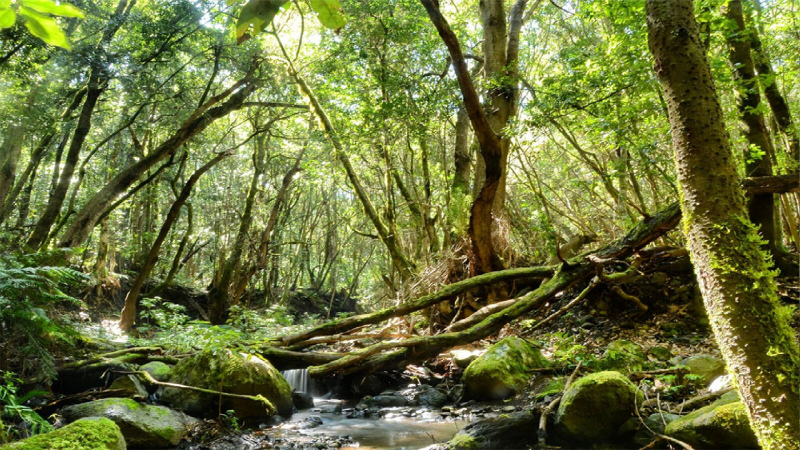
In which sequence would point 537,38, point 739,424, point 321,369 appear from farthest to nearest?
1. point 537,38
2. point 321,369
3. point 739,424

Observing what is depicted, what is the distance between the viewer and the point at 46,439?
3.13 m

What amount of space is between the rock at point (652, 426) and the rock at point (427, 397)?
10.2 ft

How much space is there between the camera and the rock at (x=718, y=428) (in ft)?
11.0

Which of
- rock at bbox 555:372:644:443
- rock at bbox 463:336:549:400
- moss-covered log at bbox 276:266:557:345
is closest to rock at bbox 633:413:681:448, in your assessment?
rock at bbox 555:372:644:443

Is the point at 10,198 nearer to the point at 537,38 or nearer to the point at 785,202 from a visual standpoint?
the point at 537,38

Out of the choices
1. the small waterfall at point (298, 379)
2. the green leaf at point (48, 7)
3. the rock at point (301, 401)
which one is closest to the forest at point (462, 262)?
the green leaf at point (48, 7)

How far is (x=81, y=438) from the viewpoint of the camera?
11.0 ft

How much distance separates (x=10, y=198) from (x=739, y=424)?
1695 cm

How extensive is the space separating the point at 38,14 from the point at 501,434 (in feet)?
15.0

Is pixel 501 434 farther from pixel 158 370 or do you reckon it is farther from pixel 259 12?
pixel 158 370

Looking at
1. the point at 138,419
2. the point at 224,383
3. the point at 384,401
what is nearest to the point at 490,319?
the point at 384,401

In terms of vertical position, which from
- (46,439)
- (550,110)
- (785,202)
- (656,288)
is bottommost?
(46,439)

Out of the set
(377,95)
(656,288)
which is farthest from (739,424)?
(377,95)

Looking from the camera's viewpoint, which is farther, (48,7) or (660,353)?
(660,353)
